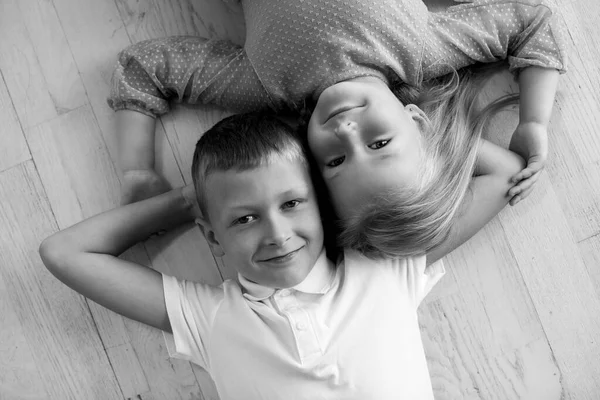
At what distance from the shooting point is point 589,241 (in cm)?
106

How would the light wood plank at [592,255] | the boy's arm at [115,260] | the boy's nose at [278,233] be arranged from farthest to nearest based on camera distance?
the light wood plank at [592,255], the boy's arm at [115,260], the boy's nose at [278,233]

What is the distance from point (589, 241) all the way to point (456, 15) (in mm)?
484

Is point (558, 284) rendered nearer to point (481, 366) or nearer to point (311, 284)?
point (481, 366)

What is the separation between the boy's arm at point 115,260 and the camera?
0.96m

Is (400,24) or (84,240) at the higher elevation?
(400,24)

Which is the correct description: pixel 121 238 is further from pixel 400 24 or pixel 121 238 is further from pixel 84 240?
pixel 400 24

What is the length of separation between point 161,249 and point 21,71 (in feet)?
1.42

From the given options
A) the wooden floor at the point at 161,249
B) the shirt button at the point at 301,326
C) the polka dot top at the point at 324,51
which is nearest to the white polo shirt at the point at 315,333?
the shirt button at the point at 301,326

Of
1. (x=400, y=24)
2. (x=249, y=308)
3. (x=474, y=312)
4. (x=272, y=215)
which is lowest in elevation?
(x=474, y=312)

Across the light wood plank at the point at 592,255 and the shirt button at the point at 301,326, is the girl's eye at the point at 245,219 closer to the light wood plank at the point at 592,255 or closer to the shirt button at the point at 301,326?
the shirt button at the point at 301,326

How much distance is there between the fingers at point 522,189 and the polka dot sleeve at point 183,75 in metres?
0.46

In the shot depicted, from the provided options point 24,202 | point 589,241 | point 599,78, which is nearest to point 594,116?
point 599,78

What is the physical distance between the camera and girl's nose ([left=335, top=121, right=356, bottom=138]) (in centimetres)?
88

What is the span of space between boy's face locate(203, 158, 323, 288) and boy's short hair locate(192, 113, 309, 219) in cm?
1
